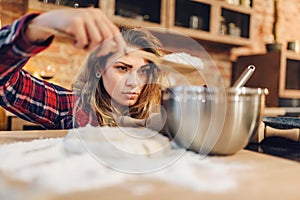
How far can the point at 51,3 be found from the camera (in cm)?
213

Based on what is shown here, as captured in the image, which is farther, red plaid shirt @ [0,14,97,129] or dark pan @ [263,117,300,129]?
dark pan @ [263,117,300,129]

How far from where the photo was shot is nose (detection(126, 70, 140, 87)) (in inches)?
47.9

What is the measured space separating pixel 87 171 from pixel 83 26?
0.26 m


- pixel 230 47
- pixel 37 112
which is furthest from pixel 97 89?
pixel 230 47

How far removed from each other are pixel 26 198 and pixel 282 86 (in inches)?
130

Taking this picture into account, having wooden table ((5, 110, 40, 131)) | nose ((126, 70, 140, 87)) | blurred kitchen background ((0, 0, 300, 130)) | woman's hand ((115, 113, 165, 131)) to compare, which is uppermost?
blurred kitchen background ((0, 0, 300, 130))

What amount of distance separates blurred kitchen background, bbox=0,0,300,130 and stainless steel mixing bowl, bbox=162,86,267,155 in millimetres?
1723

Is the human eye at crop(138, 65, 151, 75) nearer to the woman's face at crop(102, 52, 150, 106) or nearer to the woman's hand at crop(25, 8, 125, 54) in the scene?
the woman's face at crop(102, 52, 150, 106)

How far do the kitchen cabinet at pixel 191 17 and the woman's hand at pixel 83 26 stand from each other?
5.29 ft

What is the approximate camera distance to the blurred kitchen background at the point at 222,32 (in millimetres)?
2346

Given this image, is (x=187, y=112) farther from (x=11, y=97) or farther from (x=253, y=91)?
(x=11, y=97)

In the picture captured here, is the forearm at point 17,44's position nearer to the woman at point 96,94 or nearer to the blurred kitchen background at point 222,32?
the woman at point 96,94

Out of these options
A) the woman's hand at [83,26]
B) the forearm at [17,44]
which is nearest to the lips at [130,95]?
the forearm at [17,44]

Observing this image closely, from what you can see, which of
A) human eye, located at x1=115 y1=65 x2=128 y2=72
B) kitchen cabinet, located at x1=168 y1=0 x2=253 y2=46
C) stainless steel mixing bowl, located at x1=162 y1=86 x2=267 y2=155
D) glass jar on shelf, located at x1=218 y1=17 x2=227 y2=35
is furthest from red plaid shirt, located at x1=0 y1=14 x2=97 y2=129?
glass jar on shelf, located at x1=218 y1=17 x2=227 y2=35
